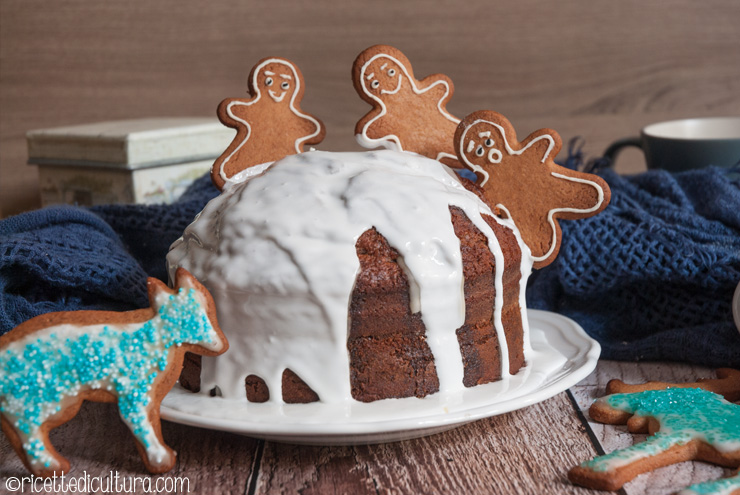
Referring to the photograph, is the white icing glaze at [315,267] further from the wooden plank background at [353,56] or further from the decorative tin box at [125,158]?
the wooden plank background at [353,56]

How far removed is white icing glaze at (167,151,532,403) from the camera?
87 cm

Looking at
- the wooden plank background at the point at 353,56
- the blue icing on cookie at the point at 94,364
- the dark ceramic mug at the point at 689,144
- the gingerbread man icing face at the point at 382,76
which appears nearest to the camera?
the blue icing on cookie at the point at 94,364

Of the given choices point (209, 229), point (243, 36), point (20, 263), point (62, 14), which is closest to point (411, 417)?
point (209, 229)

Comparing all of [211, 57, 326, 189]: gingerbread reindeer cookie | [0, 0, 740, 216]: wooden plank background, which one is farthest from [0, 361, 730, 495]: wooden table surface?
[0, 0, 740, 216]: wooden plank background

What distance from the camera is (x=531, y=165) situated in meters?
1.04

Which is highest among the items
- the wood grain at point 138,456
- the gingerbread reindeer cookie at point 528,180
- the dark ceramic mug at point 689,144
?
the gingerbread reindeer cookie at point 528,180

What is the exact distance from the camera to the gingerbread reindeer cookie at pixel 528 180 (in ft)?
3.38

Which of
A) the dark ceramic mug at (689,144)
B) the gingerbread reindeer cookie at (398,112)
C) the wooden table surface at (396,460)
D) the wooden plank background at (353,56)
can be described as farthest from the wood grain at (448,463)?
the wooden plank background at (353,56)

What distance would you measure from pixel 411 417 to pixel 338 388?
101mm

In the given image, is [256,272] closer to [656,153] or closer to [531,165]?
[531,165]

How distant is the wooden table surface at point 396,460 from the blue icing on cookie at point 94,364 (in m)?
0.10

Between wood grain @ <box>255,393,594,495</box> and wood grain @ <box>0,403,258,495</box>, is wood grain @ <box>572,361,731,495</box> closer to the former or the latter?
wood grain @ <box>255,393,594,495</box>

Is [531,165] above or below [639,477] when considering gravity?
above

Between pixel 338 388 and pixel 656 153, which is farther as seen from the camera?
pixel 656 153
